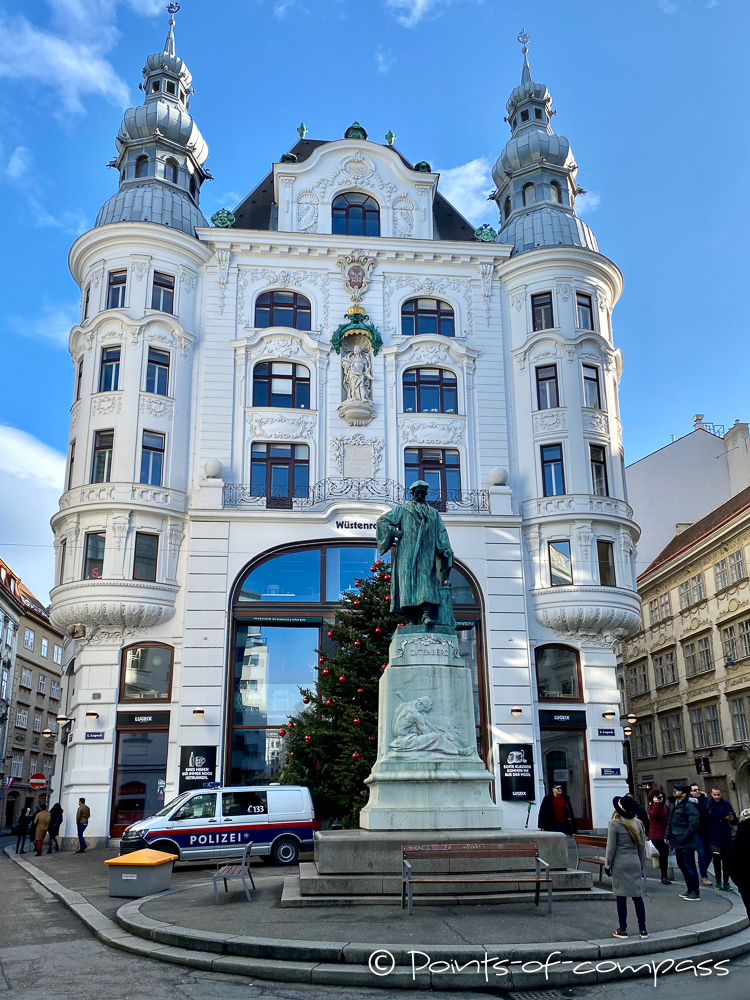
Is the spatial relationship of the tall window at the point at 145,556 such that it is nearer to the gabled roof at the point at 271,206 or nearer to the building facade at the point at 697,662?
the gabled roof at the point at 271,206

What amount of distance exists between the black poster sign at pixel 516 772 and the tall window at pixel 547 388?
1113 centimetres

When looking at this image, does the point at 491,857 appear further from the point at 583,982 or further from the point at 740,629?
the point at 740,629

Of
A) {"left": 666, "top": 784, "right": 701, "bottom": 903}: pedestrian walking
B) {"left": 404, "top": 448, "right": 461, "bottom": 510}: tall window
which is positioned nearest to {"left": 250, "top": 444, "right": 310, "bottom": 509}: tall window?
{"left": 404, "top": 448, "right": 461, "bottom": 510}: tall window

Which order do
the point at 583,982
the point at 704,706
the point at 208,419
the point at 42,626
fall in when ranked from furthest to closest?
the point at 42,626, the point at 704,706, the point at 208,419, the point at 583,982

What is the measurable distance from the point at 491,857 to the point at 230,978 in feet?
13.3

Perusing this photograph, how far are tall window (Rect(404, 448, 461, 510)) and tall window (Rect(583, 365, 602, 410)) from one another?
Result: 4854 millimetres

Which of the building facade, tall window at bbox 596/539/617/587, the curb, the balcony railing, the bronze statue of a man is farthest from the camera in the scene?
the building facade

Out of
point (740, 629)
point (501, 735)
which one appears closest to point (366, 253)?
point (501, 735)

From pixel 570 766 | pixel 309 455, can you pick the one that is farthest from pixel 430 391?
pixel 570 766

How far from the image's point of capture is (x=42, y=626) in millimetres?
62531

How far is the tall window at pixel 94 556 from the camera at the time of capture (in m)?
26.9

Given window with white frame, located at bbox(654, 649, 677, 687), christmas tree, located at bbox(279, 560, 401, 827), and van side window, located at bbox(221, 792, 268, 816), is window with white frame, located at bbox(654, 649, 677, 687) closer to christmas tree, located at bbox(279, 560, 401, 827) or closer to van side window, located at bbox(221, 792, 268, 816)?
christmas tree, located at bbox(279, 560, 401, 827)

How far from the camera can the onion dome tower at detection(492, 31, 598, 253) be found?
3334 centimetres

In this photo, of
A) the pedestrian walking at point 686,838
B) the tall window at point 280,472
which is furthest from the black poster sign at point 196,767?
the pedestrian walking at point 686,838
